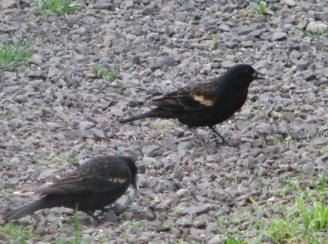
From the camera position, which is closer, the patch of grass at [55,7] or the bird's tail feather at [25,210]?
the bird's tail feather at [25,210]

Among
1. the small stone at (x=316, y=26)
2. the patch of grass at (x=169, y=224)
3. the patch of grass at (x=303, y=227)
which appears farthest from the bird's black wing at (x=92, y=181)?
the small stone at (x=316, y=26)

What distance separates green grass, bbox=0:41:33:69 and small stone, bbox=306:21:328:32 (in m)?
3.27

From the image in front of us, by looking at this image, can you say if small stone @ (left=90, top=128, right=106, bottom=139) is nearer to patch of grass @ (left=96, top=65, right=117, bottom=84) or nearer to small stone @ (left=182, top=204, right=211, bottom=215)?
patch of grass @ (left=96, top=65, right=117, bottom=84)

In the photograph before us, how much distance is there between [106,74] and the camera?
1231cm

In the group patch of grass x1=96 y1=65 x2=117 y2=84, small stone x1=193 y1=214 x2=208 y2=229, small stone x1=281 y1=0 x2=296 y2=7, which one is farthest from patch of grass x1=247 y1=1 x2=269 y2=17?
small stone x1=193 y1=214 x2=208 y2=229

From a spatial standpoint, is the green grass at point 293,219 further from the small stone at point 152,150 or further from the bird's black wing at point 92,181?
the small stone at point 152,150

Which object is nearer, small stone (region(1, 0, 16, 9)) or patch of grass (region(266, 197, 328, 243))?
patch of grass (region(266, 197, 328, 243))

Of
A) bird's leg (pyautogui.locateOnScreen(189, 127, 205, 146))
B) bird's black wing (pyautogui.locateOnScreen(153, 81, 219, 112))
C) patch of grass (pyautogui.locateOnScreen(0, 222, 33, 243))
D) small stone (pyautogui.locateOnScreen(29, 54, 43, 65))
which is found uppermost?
patch of grass (pyautogui.locateOnScreen(0, 222, 33, 243))

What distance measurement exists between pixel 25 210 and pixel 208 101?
2.89 meters

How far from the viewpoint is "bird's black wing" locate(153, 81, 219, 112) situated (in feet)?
34.8

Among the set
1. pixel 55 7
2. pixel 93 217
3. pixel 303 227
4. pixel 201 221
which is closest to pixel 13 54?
pixel 55 7

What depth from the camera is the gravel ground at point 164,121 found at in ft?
28.9

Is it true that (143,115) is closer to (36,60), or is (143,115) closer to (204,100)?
(204,100)

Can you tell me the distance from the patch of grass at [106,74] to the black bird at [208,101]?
4.71 feet
